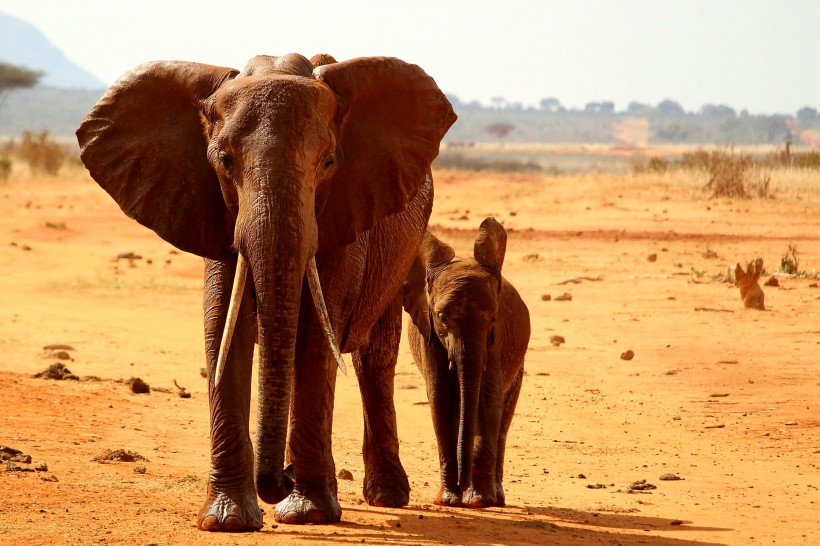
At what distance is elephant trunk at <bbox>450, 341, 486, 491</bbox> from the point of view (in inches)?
293

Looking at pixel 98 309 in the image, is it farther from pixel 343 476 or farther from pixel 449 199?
pixel 449 199

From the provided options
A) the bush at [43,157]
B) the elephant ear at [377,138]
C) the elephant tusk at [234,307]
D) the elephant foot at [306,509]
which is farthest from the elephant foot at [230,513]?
the bush at [43,157]

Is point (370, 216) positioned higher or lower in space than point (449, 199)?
higher

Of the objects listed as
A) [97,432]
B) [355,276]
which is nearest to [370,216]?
[355,276]

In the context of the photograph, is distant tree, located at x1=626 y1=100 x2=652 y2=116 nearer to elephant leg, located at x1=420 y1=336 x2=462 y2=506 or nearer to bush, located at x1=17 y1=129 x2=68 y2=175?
bush, located at x1=17 y1=129 x2=68 y2=175

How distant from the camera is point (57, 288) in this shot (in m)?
19.0

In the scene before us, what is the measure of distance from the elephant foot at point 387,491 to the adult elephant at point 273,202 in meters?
0.92

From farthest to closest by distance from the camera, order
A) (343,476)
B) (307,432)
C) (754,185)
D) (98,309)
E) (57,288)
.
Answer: (754,185) → (57,288) → (98,309) → (343,476) → (307,432)

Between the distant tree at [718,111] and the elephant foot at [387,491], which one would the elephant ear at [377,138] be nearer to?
the elephant foot at [387,491]

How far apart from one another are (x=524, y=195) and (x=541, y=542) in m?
30.8

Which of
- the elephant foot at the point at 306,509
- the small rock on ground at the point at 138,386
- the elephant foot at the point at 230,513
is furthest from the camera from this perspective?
the small rock on ground at the point at 138,386

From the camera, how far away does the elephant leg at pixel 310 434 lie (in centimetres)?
636

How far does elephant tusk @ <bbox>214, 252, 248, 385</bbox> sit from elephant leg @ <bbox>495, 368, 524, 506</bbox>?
2595mm

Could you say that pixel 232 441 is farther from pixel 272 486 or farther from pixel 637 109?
pixel 637 109
